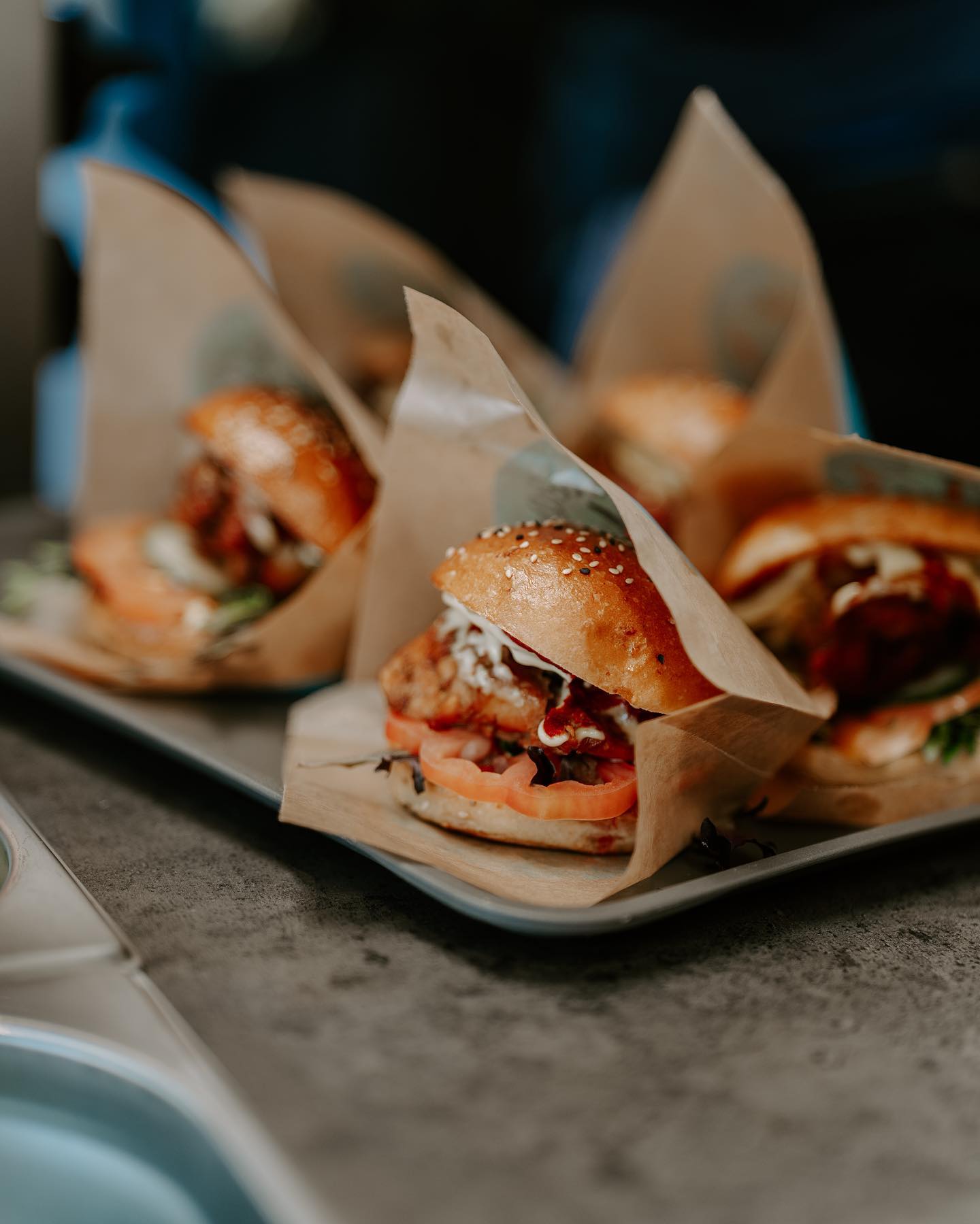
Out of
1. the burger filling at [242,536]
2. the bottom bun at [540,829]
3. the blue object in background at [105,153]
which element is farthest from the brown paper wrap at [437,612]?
the blue object in background at [105,153]

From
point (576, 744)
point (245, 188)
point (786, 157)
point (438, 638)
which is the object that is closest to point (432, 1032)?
point (576, 744)

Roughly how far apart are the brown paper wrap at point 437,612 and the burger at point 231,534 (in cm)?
37

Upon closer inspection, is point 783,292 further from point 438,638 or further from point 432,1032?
point 432,1032

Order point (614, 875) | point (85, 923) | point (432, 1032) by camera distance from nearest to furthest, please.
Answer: point (432, 1032)
point (85, 923)
point (614, 875)

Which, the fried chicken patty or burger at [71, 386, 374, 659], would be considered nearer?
the fried chicken patty

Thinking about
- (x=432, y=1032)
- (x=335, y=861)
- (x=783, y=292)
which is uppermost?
(x=783, y=292)

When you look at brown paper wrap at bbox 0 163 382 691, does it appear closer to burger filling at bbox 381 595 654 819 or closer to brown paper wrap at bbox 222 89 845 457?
brown paper wrap at bbox 222 89 845 457

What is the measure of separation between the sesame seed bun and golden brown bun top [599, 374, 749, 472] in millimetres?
1207

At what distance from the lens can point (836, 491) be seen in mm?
1962

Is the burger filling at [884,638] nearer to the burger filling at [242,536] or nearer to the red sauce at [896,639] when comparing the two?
the red sauce at [896,639]

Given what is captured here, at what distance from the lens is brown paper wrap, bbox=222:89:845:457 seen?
2.38 meters

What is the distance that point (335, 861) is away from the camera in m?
1.49

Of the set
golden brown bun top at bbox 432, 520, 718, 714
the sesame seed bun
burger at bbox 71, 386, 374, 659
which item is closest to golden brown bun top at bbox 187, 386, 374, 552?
burger at bbox 71, 386, 374, 659

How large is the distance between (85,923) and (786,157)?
4.66 m
